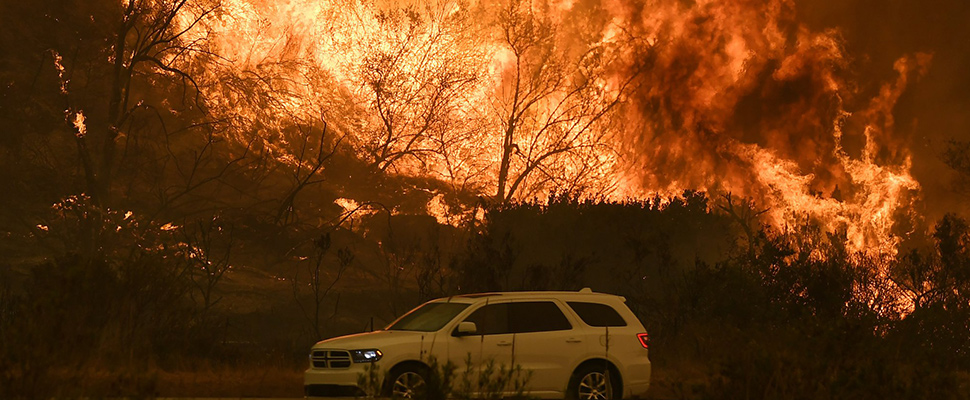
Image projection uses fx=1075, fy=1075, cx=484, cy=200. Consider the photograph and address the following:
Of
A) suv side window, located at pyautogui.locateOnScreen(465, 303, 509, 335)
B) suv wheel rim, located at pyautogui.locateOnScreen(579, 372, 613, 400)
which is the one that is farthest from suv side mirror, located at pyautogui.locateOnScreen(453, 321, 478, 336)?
suv wheel rim, located at pyautogui.locateOnScreen(579, 372, 613, 400)

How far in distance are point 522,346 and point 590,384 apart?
1014mm

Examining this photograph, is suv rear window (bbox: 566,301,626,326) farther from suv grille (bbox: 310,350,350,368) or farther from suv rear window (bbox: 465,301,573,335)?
suv grille (bbox: 310,350,350,368)

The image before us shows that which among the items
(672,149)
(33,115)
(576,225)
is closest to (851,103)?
(672,149)

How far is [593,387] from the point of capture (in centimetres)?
1379

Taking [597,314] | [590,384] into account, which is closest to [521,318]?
[597,314]

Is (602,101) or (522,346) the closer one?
(522,346)

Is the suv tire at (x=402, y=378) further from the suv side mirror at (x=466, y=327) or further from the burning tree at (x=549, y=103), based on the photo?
the burning tree at (x=549, y=103)

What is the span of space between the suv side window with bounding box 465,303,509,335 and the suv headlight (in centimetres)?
146

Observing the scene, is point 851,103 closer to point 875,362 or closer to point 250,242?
point 250,242

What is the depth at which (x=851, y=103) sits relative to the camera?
47688mm

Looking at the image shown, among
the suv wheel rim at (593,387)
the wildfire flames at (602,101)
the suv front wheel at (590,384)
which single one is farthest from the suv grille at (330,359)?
the wildfire flames at (602,101)

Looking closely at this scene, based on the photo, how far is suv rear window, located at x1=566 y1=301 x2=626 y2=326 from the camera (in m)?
14.2

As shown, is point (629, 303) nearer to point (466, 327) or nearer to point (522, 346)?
point (522, 346)

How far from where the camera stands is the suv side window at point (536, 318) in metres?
13.9
